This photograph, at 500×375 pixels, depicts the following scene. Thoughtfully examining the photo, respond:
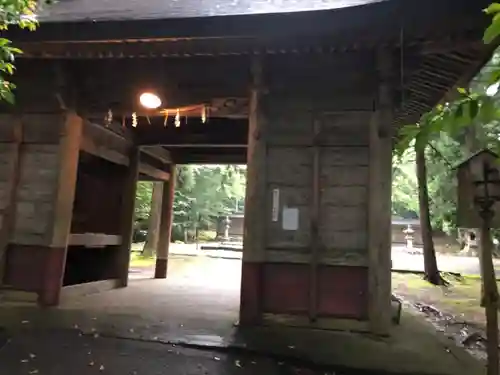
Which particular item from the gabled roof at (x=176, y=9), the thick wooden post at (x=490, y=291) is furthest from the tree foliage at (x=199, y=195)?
the thick wooden post at (x=490, y=291)

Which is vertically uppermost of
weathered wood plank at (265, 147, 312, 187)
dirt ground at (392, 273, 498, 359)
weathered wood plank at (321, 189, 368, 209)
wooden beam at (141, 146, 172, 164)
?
wooden beam at (141, 146, 172, 164)

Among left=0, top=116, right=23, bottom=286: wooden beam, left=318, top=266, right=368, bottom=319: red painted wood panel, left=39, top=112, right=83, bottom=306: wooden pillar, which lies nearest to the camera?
left=318, top=266, right=368, bottom=319: red painted wood panel

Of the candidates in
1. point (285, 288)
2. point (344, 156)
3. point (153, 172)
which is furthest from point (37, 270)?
point (344, 156)

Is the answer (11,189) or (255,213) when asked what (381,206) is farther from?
(11,189)

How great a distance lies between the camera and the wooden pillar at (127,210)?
29.8 ft

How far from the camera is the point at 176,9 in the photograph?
5.72 metres

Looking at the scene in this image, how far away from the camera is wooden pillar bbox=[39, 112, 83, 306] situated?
6.36 meters

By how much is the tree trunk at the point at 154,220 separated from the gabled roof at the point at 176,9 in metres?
9.92

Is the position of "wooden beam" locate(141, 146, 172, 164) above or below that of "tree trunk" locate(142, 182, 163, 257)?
above

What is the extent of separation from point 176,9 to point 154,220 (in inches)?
502

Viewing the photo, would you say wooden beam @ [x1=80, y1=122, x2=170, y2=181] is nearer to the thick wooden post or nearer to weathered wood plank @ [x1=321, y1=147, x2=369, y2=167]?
weathered wood plank @ [x1=321, y1=147, x2=369, y2=167]

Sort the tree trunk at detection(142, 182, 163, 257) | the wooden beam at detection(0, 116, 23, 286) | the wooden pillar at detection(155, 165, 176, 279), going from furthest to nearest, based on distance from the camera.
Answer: the tree trunk at detection(142, 182, 163, 257)
the wooden pillar at detection(155, 165, 176, 279)
the wooden beam at detection(0, 116, 23, 286)

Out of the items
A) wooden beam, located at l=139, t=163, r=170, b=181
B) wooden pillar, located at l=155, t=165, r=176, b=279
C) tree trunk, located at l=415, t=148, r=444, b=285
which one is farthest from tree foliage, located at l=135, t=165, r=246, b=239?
tree trunk, located at l=415, t=148, r=444, b=285

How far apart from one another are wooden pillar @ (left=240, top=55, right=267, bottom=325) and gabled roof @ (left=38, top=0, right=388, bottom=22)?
0.65 meters
